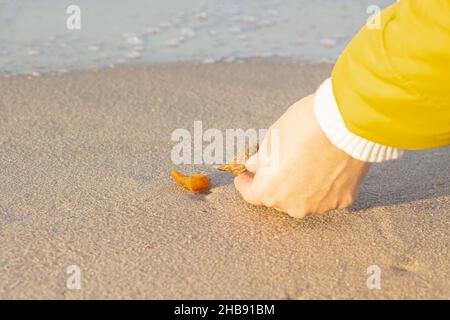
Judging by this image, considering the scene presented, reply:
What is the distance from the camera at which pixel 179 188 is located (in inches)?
86.4

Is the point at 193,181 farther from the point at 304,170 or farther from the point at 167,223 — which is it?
the point at 304,170

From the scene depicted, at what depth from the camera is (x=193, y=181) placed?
2.16m

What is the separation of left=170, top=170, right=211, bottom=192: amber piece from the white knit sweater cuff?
60 centimetres

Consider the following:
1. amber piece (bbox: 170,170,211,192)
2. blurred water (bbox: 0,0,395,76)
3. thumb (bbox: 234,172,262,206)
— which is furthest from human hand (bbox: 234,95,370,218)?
blurred water (bbox: 0,0,395,76)

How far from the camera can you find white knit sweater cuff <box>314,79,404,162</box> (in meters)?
1.60

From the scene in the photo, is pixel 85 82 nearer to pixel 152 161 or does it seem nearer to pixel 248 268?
pixel 152 161

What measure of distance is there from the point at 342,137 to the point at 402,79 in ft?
0.72

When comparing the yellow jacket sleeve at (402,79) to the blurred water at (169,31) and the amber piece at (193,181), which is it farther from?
the blurred water at (169,31)

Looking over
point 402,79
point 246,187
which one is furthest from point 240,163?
point 402,79

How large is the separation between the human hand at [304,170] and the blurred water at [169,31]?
1.64 m

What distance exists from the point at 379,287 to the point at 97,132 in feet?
4.11

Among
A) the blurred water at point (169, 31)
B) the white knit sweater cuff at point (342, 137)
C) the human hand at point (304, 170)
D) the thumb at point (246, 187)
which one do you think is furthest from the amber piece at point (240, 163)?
the blurred water at point (169, 31)
